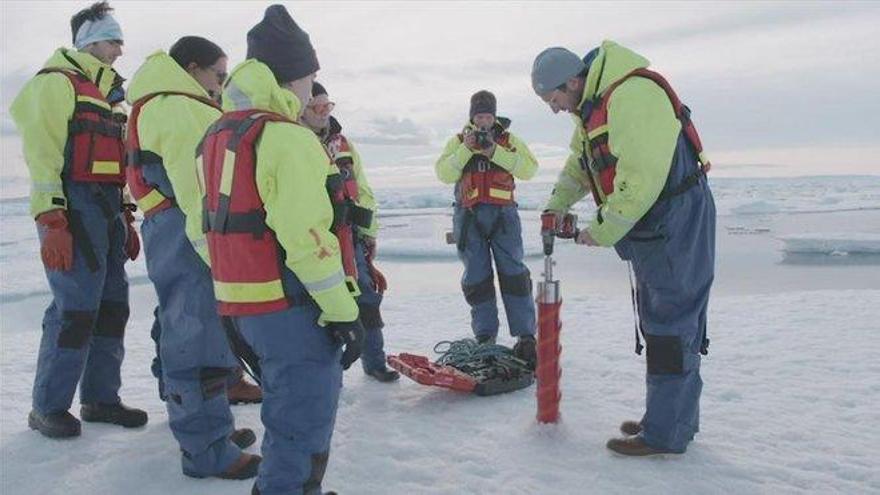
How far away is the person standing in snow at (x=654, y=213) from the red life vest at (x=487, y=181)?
1.69m

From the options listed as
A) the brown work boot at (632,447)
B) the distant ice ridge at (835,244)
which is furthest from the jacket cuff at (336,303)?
the distant ice ridge at (835,244)

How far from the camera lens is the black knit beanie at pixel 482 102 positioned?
489 cm

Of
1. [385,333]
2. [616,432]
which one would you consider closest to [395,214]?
[385,333]

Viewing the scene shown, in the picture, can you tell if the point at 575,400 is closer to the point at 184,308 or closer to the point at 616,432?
the point at 616,432

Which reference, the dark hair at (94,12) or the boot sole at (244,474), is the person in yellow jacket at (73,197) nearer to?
the dark hair at (94,12)

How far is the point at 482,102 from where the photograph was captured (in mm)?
4887

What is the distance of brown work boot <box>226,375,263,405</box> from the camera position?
4.11 metres

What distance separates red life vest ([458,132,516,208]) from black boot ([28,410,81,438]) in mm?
2919

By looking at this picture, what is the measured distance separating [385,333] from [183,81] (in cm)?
369

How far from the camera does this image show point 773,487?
288 cm

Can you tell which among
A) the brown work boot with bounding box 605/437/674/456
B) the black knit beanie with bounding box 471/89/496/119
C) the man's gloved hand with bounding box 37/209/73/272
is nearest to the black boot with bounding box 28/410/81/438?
the man's gloved hand with bounding box 37/209/73/272

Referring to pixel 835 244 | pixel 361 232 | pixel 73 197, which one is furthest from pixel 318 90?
pixel 835 244

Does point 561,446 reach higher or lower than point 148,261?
lower

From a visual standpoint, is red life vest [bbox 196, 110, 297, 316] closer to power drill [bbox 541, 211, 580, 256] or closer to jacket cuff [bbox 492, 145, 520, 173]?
power drill [bbox 541, 211, 580, 256]
